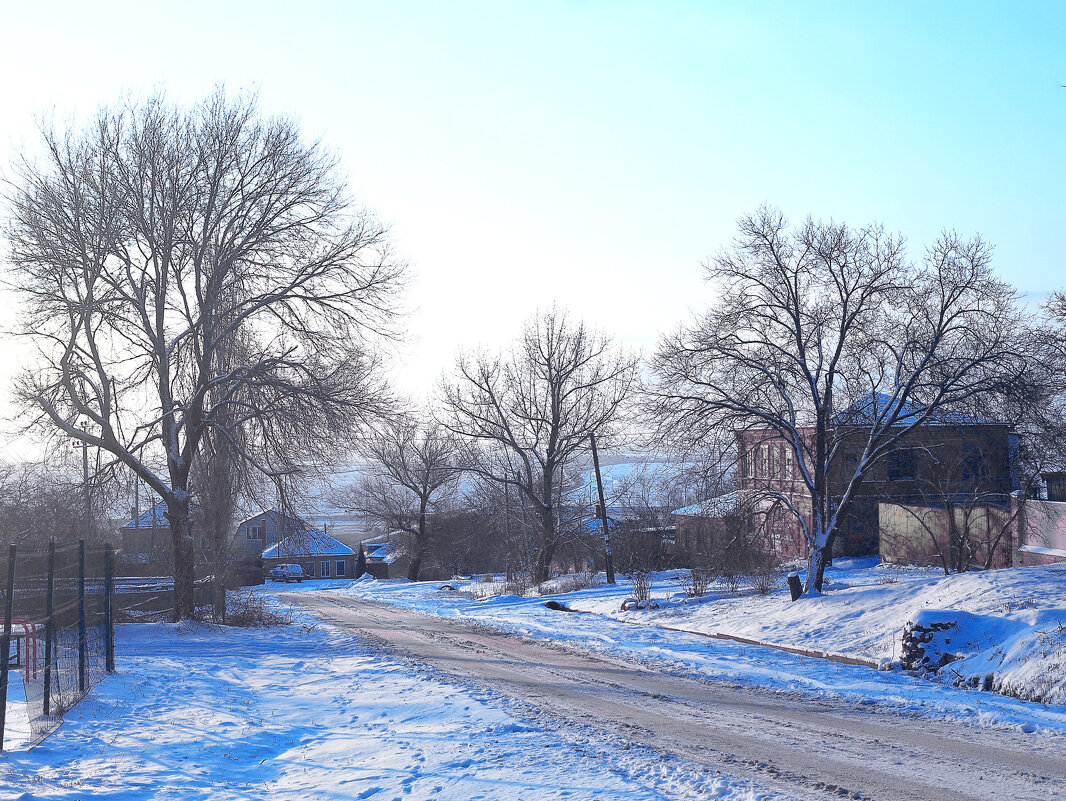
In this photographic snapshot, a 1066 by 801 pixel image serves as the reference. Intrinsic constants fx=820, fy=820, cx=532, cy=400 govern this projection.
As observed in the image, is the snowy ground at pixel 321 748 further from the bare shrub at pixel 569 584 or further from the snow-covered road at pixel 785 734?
the bare shrub at pixel 569 584

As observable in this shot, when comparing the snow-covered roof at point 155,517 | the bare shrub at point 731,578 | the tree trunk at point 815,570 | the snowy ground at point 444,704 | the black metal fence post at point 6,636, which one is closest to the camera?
the snowy ground at point 444,704

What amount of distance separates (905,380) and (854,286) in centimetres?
279

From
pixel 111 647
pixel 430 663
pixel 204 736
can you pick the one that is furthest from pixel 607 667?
pixel 111 647

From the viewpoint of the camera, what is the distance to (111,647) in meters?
13.1

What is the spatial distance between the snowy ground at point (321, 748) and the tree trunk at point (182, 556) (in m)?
6.59

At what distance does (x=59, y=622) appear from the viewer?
10.3 meters

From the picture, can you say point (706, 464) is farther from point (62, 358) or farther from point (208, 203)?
point (62, 358)

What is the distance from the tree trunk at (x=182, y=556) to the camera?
65.7 feet

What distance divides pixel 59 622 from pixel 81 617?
3.29ft

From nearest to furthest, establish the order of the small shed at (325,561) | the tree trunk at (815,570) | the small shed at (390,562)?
1. the tree trunk at (815,570)
2. the small shed at (390,562)
3. the small shed at (325,561)

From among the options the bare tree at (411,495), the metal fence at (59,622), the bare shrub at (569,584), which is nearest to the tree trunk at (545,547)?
the bare shrub at (569,584)

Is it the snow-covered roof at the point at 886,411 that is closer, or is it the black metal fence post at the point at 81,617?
the black metal fence post at the point at 81,617

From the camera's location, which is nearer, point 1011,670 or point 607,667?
point 1011,670

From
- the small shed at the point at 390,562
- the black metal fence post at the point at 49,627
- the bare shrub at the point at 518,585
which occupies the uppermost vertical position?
the black metal fence post at the point at 49,627
